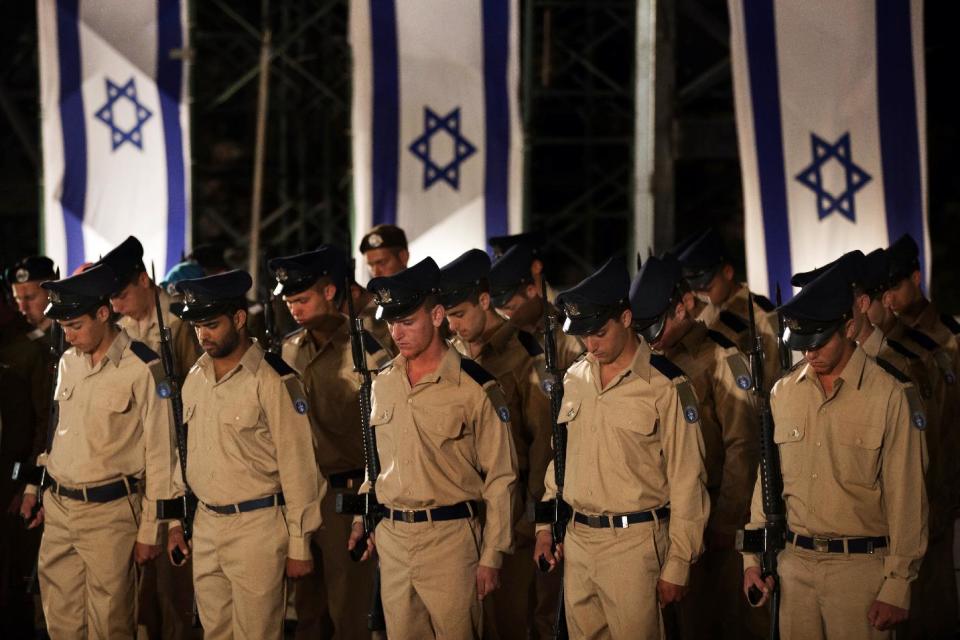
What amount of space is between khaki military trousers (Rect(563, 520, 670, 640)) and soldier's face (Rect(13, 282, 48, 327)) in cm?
414

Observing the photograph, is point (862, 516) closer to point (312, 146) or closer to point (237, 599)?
point (237, 599)

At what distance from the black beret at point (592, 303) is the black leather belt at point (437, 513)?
849mm

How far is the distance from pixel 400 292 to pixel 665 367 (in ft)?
3.63

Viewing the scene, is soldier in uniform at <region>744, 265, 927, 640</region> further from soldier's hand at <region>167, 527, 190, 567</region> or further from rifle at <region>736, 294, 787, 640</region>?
soldier's hand at <region>167, 527, 190, 567</region>

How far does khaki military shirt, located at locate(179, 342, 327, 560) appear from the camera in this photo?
240 inches

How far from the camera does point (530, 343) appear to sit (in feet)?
23.1

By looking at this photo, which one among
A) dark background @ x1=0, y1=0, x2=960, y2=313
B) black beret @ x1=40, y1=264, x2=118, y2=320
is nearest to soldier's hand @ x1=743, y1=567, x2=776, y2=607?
black beret @ x1=40, y1=264, x2=118, y2=320

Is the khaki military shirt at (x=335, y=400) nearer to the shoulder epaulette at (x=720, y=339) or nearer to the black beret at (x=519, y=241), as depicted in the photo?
the black beret at (x=519, y=241)

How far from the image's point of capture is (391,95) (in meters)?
9.17

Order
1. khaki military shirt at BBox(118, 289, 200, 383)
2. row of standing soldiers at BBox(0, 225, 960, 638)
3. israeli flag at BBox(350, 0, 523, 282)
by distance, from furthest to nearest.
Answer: israeli flag at BBox(350, 0, 523, 282) < khaki military shirt at BBox(118, 289, 200, 383) < row of standing soldiers at BBox(0, 225, 960, 638)

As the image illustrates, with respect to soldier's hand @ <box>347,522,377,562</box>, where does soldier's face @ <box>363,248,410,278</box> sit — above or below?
above

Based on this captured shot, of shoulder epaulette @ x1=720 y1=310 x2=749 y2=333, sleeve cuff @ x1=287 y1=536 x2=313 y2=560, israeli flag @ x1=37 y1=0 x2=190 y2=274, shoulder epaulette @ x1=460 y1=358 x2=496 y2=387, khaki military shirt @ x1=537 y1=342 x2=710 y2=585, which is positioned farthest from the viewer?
israeli flag @ x1=37 y1=0 x2=190 y2=274

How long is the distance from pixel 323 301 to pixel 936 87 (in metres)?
9.69

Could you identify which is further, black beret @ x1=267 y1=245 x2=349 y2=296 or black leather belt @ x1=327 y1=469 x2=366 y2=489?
black leather belt @ x1=327 y1=469 x2=366 y2=489
